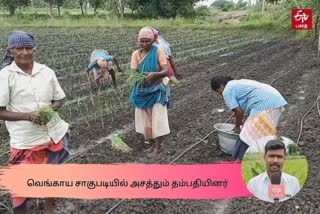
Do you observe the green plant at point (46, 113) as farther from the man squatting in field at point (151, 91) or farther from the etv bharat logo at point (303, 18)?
the etv bharat logo at point (303, 18)

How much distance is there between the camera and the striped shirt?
4.07 m

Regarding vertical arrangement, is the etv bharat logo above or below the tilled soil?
above

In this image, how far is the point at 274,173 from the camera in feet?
6.00

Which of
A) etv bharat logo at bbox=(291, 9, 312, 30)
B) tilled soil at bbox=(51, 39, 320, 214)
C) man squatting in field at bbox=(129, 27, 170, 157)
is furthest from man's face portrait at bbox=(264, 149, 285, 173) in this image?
etv bharat logo at bbox=(291, 9, 312, 30)

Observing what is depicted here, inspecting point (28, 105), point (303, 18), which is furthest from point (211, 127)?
point (303, 18)

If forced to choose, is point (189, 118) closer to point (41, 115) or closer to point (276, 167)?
point (41, 115)

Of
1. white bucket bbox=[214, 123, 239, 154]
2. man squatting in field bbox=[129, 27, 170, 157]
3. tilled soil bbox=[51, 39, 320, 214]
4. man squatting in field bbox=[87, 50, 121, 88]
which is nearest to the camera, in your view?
tilled soil bbox=[51, 39, 320, 214]

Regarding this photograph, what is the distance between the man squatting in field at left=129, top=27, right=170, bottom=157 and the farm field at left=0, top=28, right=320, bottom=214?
27 cm

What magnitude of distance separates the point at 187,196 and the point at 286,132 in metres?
4.20

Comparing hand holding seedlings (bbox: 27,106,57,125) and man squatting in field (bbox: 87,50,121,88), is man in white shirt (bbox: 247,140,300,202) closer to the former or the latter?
hand holding seedlings (bbox: 27,106,57,125)

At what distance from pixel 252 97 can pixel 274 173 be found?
2349 millimetres

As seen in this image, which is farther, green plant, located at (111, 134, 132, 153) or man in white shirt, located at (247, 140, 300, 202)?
green plant, located at (111, 134, 132, 153)

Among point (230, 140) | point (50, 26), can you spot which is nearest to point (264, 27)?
point (50, 26)

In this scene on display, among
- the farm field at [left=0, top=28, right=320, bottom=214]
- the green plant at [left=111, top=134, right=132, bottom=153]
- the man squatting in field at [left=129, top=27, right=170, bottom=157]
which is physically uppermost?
→ the man squatting in field at [left=129, top=27, right=170, bottom=157]
